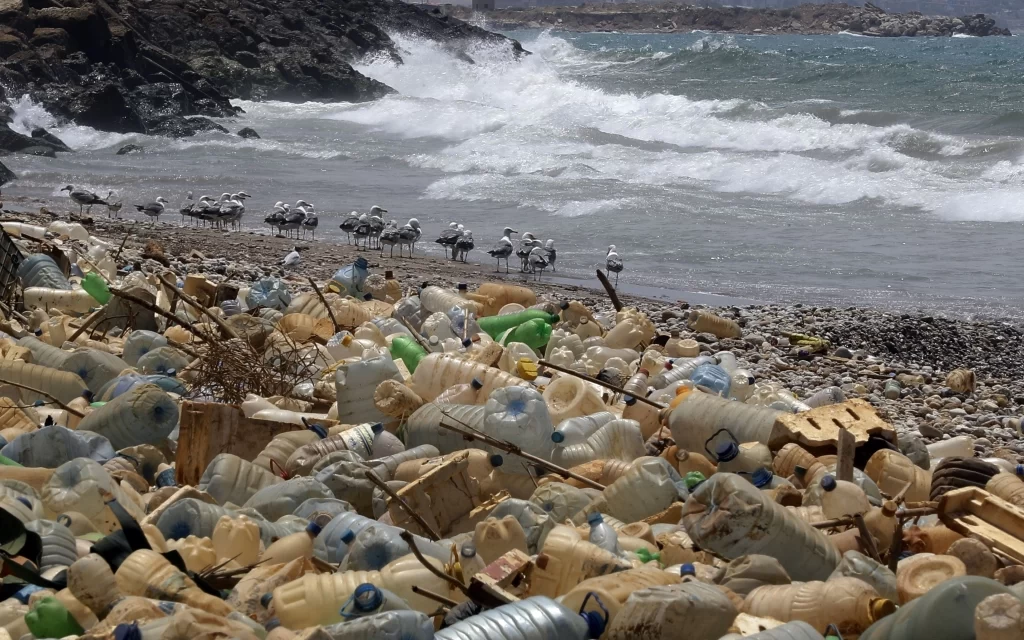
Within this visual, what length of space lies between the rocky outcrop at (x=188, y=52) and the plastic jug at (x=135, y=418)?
2723 cm

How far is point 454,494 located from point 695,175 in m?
18.9

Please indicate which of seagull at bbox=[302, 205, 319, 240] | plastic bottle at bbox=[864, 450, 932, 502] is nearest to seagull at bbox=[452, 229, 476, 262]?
seagull at bbox=[302, 205, 319, 240]

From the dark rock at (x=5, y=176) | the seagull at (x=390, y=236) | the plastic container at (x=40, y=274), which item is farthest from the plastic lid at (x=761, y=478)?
the dark rock at (x=5, y=176)

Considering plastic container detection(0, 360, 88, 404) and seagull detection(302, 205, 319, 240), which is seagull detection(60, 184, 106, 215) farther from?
plastic container detection(0, 360, 88, 404)

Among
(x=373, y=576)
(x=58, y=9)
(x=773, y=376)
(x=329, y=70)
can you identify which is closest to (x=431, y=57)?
(x=329, y=70)

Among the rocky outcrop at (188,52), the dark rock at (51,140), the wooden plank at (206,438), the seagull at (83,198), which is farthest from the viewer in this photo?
the rocky outcrop at (188,52)

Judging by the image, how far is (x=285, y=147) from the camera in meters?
28.4

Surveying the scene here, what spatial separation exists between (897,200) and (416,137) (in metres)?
15.8

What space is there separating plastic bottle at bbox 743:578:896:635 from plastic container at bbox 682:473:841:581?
1.16 ft

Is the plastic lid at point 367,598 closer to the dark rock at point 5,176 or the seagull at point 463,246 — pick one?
the seagull at point 463,246

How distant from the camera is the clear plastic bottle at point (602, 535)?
4.00 m

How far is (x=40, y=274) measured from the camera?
8.41m

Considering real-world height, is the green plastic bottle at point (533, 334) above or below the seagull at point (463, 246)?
above

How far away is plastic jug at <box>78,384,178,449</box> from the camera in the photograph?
561 cm
